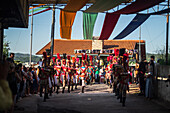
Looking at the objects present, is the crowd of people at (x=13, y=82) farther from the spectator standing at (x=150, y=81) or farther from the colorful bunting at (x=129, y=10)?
the spectator standing at (x=150, y=81)

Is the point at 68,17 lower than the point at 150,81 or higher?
higher

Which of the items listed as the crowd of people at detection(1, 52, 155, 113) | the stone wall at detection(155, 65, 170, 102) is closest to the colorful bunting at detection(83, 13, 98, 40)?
the crowd of people at detection(1, 52, 155, 113)

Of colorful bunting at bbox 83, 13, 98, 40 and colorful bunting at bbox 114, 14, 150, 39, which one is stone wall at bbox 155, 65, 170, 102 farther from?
colorful bunting at bbox 83, 13, 98, 40

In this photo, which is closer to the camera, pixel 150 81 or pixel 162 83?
pixel 162 83

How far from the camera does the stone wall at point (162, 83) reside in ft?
40.2

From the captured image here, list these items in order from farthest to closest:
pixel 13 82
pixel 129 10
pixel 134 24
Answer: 1. pixel 134 24
2. pixel 129 10
3. pixel 13 82

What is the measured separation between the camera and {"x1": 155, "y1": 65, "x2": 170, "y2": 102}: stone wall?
1224 centimetres

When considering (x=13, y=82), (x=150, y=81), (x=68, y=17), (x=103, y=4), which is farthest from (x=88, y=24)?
(x=13, y=82)

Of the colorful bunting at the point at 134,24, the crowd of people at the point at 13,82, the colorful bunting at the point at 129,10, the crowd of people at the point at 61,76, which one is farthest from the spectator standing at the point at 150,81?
the crowd of people at the point at 13,82

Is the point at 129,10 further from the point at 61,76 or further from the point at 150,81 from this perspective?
the point at 61,76

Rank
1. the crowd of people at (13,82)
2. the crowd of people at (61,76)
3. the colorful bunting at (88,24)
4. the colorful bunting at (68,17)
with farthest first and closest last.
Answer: the colorful bunting at (88,24)
the colorful bunting at (68,17)
the crowd of people at (61,76)
the crowd of people at (13,82)

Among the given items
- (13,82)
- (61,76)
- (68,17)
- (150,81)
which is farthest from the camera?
(68,17)

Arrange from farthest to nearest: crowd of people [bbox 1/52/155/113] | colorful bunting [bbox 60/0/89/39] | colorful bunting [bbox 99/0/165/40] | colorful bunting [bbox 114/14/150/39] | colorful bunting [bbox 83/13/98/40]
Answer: colorful bunting [bbox 83/13/98/40] < colorful bunting [bbox 114/14/150/39] < colorful bunting [bbox 60/0/89/39] < colorful bunting [bbox 99/0/165/40] < crowd of people [bbox 1/52/155/113]

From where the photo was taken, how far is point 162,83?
42.7 ft
